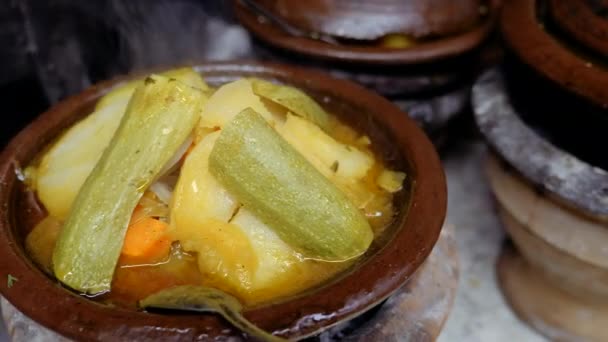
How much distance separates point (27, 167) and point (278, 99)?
406mm

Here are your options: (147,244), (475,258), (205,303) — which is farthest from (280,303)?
(475,258)

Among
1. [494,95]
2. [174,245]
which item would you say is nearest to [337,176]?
[174,245]

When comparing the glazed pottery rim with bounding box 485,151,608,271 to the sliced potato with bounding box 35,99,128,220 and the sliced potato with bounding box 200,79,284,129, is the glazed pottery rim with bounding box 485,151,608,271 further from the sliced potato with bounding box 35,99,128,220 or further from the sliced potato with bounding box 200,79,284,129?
the sliced potato with bounding box 35,99,128,220

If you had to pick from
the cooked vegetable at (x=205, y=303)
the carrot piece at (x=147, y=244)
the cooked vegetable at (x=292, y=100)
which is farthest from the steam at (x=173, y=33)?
the cooked vegetable at (x=205, y=303)

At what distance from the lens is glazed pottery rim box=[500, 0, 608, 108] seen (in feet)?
3.90

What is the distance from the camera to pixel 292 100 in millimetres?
1025

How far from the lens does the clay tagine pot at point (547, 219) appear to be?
126cm

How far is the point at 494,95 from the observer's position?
145 centimetres

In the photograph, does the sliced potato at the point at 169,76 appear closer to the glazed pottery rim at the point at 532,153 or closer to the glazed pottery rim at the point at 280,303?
the glazed pottery rim at the point at 280,303

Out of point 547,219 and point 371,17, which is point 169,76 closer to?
point 371,17

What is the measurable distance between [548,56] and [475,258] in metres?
0.65

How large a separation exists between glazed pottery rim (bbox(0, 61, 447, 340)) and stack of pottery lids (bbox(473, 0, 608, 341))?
35 centimetres

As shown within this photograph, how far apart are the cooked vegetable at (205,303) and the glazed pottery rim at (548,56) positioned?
0.77 metres

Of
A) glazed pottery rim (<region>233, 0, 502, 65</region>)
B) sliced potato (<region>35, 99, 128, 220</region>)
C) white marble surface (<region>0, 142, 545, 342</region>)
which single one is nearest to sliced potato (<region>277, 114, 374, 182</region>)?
sliced potato (<region>35, 99, 128, 220</region>)
